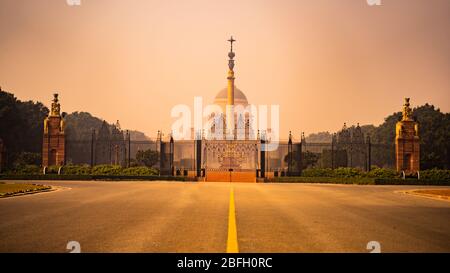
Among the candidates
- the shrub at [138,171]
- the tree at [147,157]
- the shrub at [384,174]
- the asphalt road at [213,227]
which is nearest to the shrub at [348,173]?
the shrub at [384,174]

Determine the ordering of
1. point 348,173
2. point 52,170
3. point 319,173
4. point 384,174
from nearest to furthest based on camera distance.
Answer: point 384,174 < point 52,170 < point 348,173 < point 319,173

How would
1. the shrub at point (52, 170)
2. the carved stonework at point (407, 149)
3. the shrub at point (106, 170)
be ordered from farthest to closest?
1. the shrub at point (106, 170)
2. the shrub at point (52, 170)
3. the carved stonework at point (407, 149)

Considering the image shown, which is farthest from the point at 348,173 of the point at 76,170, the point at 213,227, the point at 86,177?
the point at 213,227

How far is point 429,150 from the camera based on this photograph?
7162cm

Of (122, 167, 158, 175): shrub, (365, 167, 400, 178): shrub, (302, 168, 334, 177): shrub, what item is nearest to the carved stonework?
(365, 167, 400, 178): shrub

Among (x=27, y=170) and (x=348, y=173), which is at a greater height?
(x=27, y=170)

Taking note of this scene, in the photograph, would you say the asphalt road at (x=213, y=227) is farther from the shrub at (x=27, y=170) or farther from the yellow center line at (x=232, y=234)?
the shrub at (x=27, y=170)

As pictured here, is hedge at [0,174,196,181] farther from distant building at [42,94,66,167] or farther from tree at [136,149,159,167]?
tree at [136,149,159,167]

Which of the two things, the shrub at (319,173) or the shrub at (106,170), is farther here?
the shrub at (319,173)

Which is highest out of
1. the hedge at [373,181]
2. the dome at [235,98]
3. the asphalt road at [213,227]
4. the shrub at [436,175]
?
the dome at [235,98]

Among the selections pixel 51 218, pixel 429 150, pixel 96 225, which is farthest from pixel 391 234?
pixel 429 150

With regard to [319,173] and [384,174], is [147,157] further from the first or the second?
[384,174]

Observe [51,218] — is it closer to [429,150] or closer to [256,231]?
[256,231]
